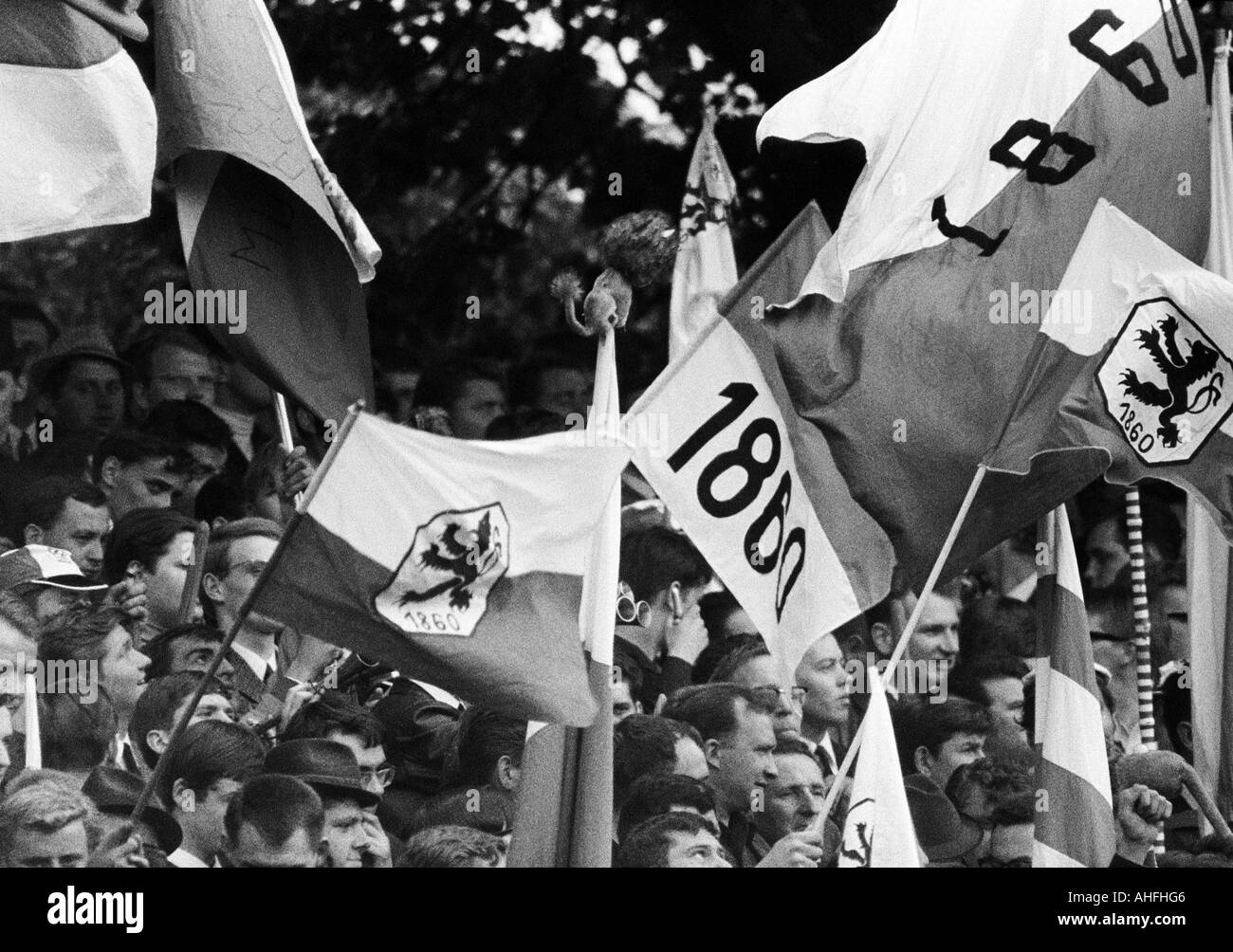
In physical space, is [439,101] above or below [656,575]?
above

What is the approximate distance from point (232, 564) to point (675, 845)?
1686 millimetres

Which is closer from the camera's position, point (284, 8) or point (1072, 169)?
point (1072, 169)

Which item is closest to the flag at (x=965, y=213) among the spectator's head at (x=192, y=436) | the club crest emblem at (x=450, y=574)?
the club crest emblem at (x=450, y=574)

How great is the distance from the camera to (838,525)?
952 cm

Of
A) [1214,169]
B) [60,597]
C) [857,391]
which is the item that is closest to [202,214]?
[60,597]

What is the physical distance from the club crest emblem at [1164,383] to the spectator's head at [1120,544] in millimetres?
1510

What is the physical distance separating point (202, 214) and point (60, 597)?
59.0 inches

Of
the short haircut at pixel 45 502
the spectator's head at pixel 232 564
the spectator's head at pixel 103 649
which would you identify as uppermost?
the short haircut at pixel 45 502

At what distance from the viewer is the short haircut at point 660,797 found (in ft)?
28.7

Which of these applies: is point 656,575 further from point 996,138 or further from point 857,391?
point 996,138

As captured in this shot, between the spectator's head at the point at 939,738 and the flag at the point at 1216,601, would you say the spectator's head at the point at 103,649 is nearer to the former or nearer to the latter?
the spectator's head at the point at 939,738
